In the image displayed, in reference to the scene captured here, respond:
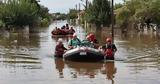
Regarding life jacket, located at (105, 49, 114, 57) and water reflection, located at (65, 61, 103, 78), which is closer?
water reflection, located at (65, 61, 103, 78)

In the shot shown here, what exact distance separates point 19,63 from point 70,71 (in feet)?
11.7

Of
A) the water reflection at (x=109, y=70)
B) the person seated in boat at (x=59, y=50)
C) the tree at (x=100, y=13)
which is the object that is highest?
the tree at (x=100, y=13)

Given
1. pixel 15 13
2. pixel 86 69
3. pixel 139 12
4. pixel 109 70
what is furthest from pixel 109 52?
pixel 15 13

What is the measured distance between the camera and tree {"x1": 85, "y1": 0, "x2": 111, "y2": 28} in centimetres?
7331

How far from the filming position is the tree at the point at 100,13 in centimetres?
7331

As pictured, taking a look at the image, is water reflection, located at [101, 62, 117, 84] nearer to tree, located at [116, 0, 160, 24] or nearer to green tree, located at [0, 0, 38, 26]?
tree, located at [116, 0, 160, 24]

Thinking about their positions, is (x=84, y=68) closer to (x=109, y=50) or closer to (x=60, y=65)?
(x=60, y=65)

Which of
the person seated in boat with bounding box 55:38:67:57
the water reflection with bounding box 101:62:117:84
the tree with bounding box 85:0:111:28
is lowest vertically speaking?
the water reflection with bounding box 101:62:117:84

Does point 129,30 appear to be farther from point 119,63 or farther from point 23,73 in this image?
point 23,73

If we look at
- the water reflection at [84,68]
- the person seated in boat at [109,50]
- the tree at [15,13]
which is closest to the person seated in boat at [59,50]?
the water reflection at [84,68]

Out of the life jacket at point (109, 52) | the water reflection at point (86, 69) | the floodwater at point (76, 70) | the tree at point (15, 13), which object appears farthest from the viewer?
the tree at point (15, 13)

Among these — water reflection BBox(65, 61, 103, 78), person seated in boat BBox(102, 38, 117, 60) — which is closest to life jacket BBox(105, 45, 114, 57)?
person seated in boat BBox(102, 38, 117, 60)

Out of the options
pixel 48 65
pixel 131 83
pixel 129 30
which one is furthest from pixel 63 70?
pixel 129 30

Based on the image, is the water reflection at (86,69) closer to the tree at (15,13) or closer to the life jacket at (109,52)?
the life jacket at (109,52)
